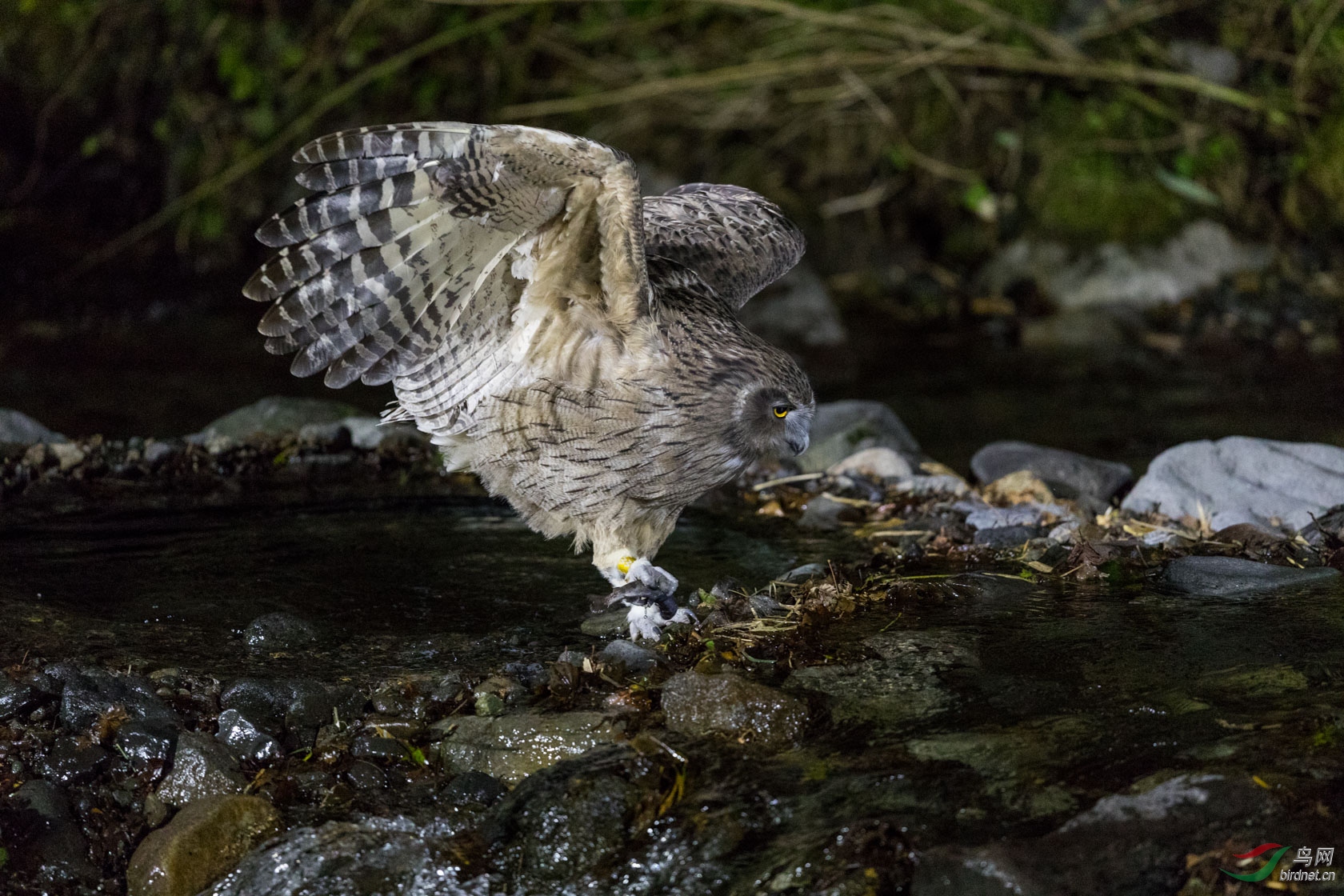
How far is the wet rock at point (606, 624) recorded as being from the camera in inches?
161

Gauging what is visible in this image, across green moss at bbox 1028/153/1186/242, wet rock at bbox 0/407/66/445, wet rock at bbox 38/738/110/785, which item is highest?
green moss at bbox 1028/153/1186/242

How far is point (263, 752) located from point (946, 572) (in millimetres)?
2341

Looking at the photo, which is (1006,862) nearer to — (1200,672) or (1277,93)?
(1200,672)

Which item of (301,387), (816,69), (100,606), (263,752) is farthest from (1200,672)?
(816,69)

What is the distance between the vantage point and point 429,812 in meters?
3.14

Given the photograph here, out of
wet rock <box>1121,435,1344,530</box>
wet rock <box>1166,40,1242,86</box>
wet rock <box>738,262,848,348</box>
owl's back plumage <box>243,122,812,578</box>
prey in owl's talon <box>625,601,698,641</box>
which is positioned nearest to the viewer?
owl's back plumage <box>243,122,812,578</box>

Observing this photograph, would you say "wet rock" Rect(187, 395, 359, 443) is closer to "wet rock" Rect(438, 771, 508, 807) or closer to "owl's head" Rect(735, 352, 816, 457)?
"owl's head" Rect(735, 352, 816, 457)

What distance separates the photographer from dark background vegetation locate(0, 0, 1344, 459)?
10.3 m

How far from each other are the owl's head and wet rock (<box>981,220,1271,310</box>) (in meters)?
7.47

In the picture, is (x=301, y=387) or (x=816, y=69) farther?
(x=816, y=69)

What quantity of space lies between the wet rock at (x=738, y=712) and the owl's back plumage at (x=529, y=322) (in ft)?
3.33

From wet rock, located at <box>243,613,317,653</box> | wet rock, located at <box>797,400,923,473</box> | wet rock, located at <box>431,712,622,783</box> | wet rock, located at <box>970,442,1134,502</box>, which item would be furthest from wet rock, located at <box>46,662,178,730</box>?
wet rock, located at <box>970,442,1134,502</box>

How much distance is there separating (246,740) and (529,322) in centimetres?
161

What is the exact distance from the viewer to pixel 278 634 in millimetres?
4004
